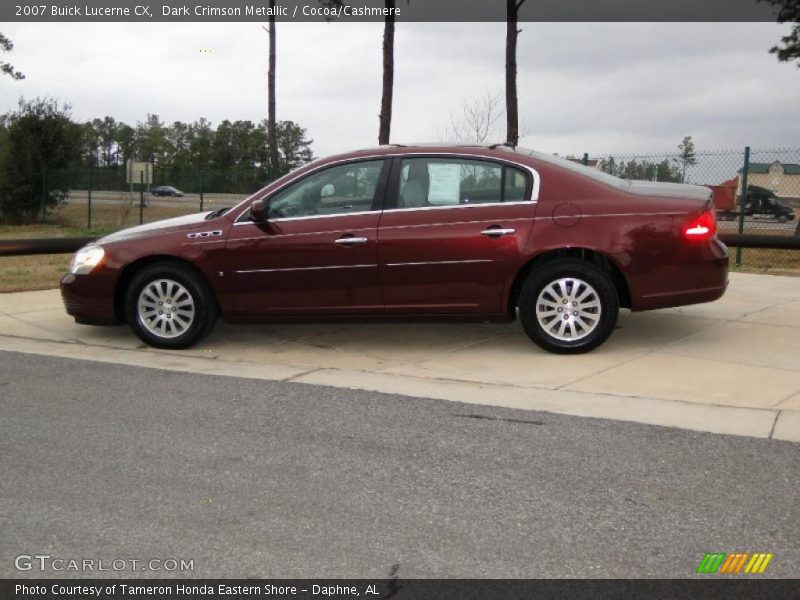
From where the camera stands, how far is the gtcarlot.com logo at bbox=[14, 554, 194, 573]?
12.1ft

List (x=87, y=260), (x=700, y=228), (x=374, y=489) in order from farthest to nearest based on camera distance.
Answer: (x=87, y=260) → (x=700, y=228) → (x=374, y=489)

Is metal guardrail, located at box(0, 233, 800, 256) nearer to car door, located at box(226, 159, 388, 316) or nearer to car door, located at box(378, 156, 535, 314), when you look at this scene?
car door, located at box(226, 159, 388, 316)

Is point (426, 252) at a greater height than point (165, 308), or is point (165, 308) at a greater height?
point (426, 252)

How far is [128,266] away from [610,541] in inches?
209

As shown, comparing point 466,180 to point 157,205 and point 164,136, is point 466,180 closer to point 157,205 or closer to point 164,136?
point 157,205

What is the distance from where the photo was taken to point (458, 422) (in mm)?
5781

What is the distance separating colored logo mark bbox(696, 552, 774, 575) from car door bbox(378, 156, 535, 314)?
A: 394 cm

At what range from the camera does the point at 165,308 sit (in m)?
8.02

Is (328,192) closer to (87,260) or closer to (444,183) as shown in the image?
(444,183)

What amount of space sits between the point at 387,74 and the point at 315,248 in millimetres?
16842

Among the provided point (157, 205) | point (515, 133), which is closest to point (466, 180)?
point (515, 133)

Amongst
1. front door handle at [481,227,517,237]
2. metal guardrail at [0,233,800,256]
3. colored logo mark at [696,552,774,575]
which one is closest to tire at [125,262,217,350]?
front door handle at [481,227,517,237]

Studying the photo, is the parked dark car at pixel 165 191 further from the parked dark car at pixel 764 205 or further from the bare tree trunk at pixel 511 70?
the parked dark car at pixel 764 205
